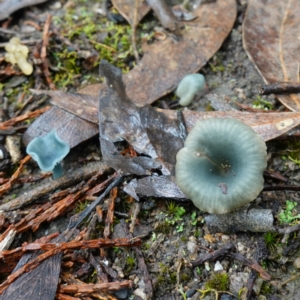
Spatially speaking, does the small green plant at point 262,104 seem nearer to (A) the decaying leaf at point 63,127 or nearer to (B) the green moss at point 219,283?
(A) the decaying leaf at point 63,127

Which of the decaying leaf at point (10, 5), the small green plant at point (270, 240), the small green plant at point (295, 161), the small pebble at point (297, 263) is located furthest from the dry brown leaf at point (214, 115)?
the decaying leaf at point (10, 5)

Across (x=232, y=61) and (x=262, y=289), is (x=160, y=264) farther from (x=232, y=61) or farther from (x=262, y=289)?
(x=232, y=61)

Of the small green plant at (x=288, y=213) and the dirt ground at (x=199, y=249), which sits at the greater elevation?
the small green plant at (x=288, y=213)

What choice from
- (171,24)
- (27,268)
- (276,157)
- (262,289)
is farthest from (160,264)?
(171,24)

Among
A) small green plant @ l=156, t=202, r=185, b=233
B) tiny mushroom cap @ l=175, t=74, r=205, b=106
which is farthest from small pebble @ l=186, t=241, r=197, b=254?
tiny mushroom cap @ l=175, t=74, r=205, b=106

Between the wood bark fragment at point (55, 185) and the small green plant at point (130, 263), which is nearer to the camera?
the small green plant at point (130, 263)

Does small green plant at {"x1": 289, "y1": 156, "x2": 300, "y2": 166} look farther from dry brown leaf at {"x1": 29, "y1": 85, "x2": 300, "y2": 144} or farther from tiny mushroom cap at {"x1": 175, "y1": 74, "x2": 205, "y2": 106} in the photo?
tiny mushroom cap at {"x1": 175, "y1": 74, "x2": 205, "y2": 106}

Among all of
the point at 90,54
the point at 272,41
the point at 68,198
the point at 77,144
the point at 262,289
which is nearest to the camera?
the point at 262,289
